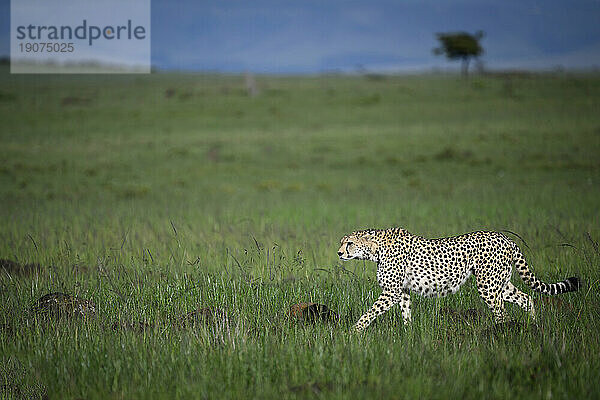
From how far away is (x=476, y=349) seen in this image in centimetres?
503

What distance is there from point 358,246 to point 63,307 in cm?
303

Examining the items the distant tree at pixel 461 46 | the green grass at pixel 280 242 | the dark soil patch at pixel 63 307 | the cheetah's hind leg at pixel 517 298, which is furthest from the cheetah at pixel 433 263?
the distant tree at pixel 461 46

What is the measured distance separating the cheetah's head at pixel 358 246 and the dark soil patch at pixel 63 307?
276 centimetres

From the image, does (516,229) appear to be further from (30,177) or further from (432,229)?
(30,177)

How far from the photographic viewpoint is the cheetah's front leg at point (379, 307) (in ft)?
17.0

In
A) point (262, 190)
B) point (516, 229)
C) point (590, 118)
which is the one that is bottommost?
point (516, 229)

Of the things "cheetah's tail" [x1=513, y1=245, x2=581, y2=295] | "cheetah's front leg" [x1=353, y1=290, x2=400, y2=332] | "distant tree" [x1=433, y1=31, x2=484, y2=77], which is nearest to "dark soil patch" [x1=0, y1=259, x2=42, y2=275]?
"cheetah's front leg" [x1=353, y1=290, x2=400, y2=332]

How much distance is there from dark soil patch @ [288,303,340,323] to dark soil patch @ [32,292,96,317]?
2.06 metres

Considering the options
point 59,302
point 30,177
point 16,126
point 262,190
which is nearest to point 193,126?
point 16,126

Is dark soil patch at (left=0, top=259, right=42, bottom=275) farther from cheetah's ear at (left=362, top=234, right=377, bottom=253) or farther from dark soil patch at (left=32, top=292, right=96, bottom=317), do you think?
cheetah's ear at (left=362, top=234, right=377, bottom=253)

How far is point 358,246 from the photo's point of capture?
5062 millimetres

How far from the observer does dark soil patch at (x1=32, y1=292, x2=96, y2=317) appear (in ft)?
19.9

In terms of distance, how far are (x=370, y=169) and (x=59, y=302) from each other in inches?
740

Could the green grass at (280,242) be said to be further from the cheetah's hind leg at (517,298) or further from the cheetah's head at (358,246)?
the cheetah's head at (358,246)
